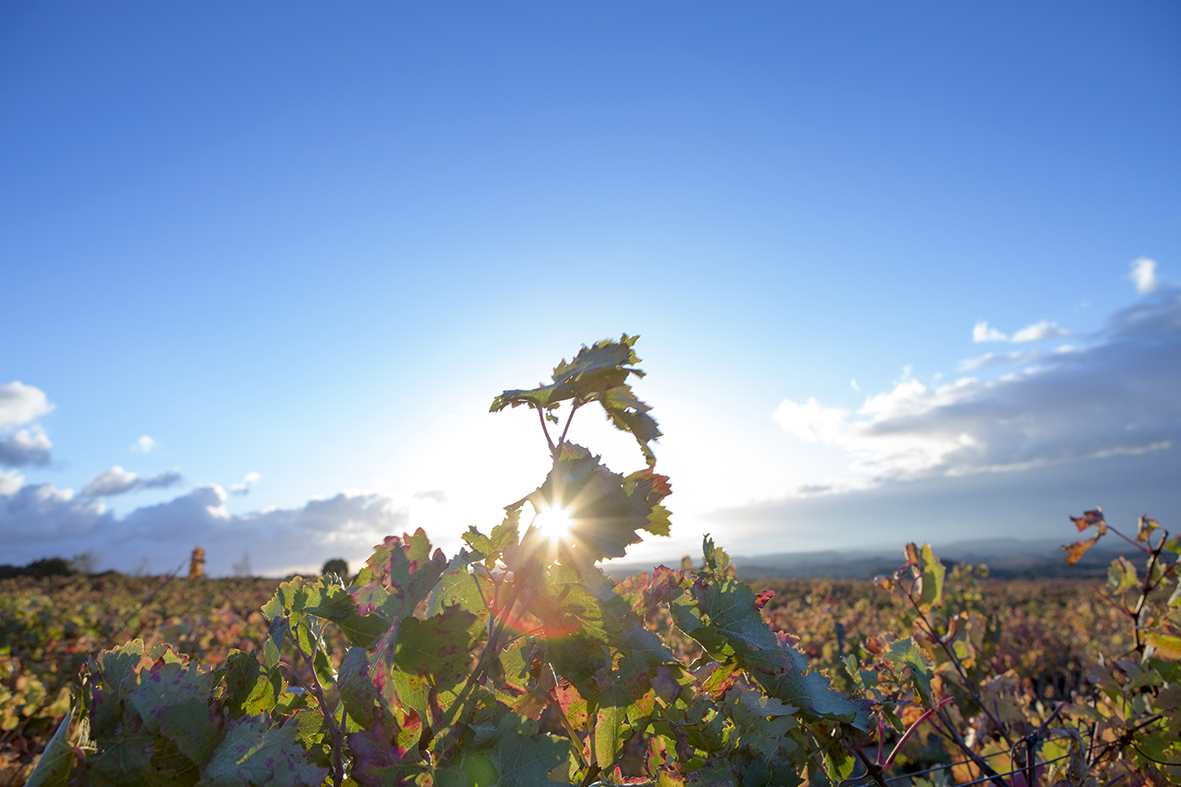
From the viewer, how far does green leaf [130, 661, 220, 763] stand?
81cm

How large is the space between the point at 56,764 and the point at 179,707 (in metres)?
0.13

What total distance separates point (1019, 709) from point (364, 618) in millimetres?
2261

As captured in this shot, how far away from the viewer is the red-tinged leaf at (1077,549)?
90.4 inches

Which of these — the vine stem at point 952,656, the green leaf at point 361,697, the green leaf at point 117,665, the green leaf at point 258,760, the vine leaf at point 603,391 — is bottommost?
the vine stem at point 952,656

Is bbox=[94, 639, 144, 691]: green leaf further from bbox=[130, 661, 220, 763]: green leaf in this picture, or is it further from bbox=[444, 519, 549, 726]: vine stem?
bbox=[444, 519, 549, 726]: vine stem

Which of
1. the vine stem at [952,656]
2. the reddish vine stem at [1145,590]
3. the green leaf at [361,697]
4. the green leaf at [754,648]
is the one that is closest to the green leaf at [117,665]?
the green leaf at [361,697]

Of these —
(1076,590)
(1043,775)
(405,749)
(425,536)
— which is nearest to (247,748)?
(405,749)

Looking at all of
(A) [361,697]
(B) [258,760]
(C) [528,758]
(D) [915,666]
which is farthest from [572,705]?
(D) [915,666]

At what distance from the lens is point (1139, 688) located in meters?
2.16

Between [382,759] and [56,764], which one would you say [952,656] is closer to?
[382,759]

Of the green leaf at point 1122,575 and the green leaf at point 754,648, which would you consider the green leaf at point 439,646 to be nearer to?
the green leaf at point 754,648

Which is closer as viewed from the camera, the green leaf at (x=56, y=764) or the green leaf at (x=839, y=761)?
the green leaf at (x=56, y=764)

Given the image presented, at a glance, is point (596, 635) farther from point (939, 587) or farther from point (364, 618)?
point (939, 587)

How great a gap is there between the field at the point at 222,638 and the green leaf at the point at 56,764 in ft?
1.79
